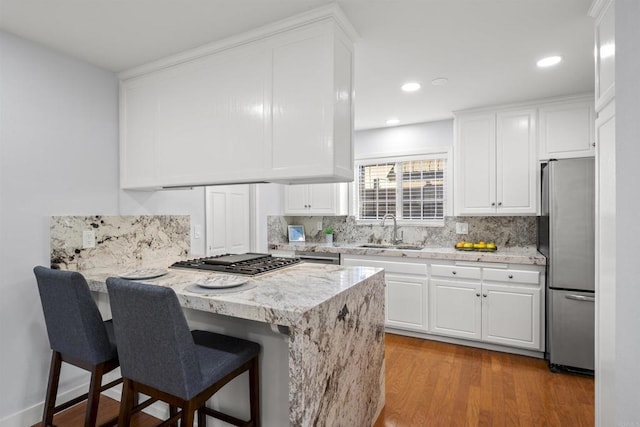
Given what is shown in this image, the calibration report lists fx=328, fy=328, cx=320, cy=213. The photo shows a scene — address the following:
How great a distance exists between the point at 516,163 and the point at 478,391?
Result: 2115 millimetres

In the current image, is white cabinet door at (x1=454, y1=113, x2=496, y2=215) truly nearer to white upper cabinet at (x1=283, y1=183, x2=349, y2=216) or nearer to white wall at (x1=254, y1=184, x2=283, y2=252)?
white upper cabinet at (x1=283, y1=183, x2=349, y2=216)

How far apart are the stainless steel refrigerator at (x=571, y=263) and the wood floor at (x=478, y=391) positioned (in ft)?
0.70

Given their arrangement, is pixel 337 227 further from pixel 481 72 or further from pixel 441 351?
pixel 481 72

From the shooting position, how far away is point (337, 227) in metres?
4.50

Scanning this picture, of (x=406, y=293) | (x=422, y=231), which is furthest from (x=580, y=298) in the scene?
(x=422, y=231)

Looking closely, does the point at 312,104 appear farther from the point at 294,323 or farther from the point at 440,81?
the point at 440,81

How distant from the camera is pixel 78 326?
63.2 inches

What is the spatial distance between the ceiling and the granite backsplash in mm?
1451

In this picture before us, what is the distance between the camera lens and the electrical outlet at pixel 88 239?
2.29 m

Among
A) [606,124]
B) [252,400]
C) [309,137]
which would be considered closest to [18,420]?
[252,400]

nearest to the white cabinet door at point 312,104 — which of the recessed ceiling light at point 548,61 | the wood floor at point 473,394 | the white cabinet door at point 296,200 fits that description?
the recessed ceiling light at point 548,61

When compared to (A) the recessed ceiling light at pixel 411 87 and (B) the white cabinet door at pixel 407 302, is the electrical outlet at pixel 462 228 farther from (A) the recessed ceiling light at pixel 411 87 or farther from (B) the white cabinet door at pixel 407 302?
(A) the recessed ceiling light at pixel 411 87

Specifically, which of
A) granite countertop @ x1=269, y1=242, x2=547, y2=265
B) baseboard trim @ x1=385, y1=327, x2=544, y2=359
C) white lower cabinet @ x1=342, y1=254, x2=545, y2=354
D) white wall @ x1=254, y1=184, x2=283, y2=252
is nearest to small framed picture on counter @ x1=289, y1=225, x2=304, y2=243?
white wall @ x1=254, y1=184, x2=283, y2=252

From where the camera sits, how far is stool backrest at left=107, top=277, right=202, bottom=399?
126cm
